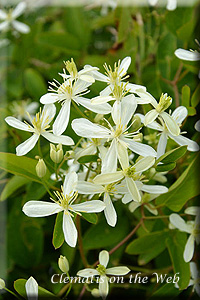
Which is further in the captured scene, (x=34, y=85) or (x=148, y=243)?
(x=34, y=85)

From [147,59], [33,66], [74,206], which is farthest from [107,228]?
[33,66]

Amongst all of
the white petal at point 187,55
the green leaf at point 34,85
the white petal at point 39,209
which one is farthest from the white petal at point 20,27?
the white petal at point 39,209

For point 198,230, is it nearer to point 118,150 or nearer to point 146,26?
point 118,150

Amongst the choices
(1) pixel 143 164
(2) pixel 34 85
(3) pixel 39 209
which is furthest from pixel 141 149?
(2) pixel 34 85

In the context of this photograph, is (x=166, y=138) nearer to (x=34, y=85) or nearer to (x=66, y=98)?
(x=66, y=98)

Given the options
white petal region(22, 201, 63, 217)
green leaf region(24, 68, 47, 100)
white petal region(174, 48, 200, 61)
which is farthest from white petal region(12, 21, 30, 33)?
white petal region(22, 201, 63, 217)

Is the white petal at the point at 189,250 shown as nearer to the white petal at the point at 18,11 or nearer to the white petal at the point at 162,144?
Answer: the white petal at the point at 162,144

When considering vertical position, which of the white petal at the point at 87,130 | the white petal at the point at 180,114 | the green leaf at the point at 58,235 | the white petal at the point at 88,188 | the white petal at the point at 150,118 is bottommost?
the green leaf at the point at 58,235
